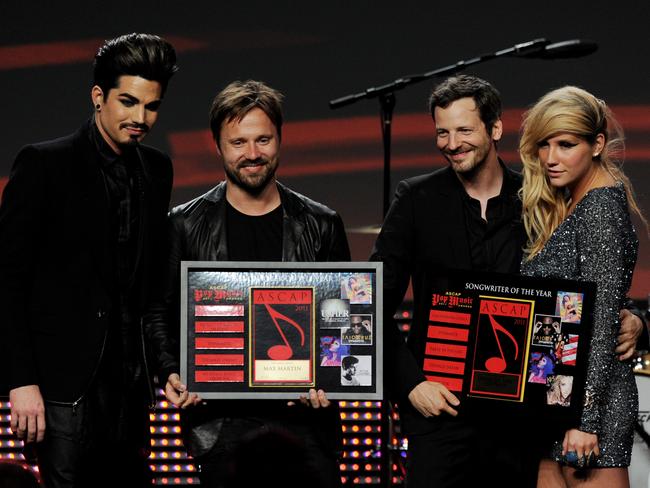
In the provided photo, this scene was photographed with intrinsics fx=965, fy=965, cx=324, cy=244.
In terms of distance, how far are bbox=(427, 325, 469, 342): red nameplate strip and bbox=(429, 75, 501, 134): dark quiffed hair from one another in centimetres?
67

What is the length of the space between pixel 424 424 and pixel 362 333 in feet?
1.24

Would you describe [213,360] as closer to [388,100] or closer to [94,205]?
[94,205]

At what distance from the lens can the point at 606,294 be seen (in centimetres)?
273

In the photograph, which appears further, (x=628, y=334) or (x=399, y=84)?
(x=399, y=84)

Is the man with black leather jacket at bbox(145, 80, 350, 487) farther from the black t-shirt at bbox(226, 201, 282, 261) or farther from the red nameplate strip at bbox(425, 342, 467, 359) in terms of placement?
the red nameplate strip at bbox(425, 342, 467, 359)

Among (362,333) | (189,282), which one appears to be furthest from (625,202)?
(189,282)

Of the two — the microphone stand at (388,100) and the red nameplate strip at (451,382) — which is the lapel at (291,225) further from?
the microphone stand at (388,100)

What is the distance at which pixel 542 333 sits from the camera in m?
2.81

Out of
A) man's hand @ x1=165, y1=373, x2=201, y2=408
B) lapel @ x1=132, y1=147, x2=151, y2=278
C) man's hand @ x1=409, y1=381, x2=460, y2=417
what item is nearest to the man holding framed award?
man's hand @ x1=409, y1=381, x2=460, y2=417

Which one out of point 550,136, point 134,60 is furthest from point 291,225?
point 550,136

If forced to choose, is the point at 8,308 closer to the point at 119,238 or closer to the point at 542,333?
the point at 119,238

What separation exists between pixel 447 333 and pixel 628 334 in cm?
53

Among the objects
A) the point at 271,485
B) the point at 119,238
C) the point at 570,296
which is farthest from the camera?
the point at 119,238

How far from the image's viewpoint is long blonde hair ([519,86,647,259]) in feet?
9.14
